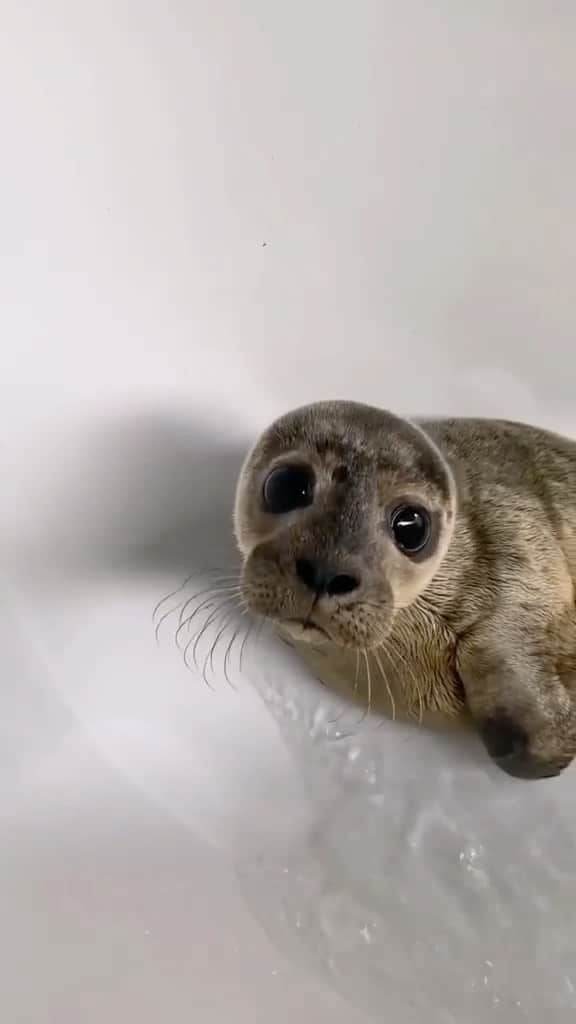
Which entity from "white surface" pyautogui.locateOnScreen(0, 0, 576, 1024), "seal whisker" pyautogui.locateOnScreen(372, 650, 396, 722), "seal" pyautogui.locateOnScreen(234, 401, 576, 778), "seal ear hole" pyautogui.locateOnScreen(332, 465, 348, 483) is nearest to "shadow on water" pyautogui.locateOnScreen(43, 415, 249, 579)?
"white surface" pyautogui.locateOnScreen(0, 0, 576, 1024)

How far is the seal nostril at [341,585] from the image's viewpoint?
122 cm

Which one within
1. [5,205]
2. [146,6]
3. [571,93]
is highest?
[146,6]

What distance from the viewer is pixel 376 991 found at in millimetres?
1491

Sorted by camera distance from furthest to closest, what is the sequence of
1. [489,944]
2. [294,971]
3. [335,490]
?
[489,944] → [294,971] → [335,490]

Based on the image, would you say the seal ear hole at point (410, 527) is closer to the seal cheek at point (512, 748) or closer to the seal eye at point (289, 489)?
the seal eye at point (289, 489)

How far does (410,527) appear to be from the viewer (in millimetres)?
1385

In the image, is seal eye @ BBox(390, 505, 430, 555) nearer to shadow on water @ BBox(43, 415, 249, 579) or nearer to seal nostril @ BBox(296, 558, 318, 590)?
seal nostril @ BBox(296, 558, 318, 590)

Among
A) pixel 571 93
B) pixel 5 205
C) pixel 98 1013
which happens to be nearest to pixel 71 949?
pixel 98 1013

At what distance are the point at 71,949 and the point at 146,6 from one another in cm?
134

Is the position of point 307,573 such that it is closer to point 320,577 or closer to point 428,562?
point 320,577

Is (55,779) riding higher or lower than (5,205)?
lower

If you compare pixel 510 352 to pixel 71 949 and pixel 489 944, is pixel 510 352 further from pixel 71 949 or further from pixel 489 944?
pixel 71 949

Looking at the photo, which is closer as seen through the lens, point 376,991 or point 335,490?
point 335,490

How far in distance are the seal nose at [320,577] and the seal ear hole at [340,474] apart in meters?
0.15
